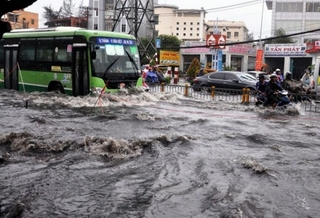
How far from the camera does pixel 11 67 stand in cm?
1661

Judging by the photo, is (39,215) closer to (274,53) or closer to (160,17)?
(274,53)

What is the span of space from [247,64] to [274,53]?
5.80 metres

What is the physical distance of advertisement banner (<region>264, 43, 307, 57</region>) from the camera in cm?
4294

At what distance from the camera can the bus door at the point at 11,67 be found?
16.3m

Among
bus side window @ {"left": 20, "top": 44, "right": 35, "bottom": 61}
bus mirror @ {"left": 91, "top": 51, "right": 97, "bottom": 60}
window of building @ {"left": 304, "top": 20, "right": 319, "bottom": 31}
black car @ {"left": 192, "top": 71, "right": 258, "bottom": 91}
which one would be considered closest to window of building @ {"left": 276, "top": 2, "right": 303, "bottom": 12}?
window of building @ {"left": 304, "top": 20, "right": 319, "bottom": 31}

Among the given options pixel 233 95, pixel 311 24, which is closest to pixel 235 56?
pixel 311 24

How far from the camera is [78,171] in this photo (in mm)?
5867

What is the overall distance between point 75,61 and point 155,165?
329 inches

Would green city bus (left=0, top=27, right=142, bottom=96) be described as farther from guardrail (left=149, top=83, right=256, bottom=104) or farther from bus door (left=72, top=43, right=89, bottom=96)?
guardrail (left=149, top=83, right=256, bottom=104)

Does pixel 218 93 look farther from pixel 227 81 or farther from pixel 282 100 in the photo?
pixel 282 100

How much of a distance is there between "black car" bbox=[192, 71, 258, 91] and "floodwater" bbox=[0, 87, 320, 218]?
25.7ft

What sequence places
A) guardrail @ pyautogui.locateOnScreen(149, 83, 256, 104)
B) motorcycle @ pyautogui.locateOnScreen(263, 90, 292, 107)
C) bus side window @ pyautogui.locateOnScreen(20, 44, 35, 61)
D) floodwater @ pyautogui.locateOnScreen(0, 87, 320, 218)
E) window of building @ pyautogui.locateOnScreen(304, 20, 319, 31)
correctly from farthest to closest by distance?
window of building @ pyautogui.locateOnScreen(304, 20, 319, 31) < guardrail @ pyautogui.locateOnScreen(149, 83, 256, 104) < bus side window @ pyautogui.locateOnScreen(20, 44, 35, 61) < motorcycle @ pyautogui.locateOnScreen(263, 90, 292, 107) < floodwater @ pyautogui.locateOnScreen(0, 87, 320, 218)

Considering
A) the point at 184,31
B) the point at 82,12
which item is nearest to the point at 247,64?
the point at 82,12

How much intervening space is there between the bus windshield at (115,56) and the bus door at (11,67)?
15.8 feet
